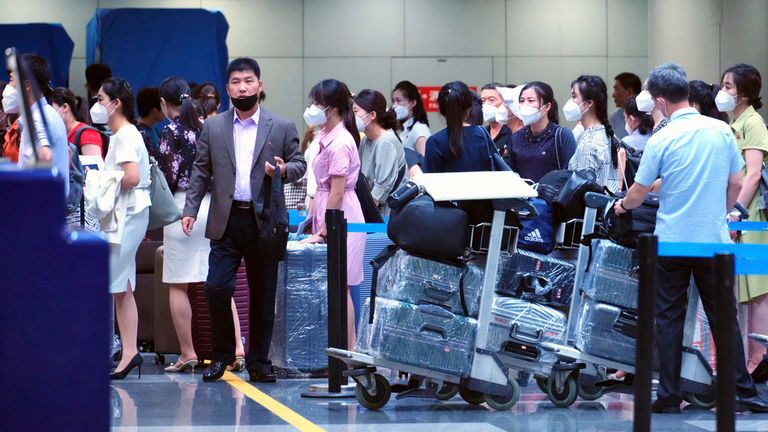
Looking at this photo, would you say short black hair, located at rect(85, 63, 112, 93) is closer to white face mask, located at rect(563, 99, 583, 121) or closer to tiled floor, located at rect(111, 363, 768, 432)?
white face mask, located at rect(563, 99, 583, 121)

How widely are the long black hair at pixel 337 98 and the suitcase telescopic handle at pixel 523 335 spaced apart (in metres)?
2.00

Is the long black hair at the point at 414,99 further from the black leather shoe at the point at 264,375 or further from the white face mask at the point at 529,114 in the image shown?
the black leather shoe at the point at 264,375

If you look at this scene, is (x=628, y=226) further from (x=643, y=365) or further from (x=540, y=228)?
(x=643, y=365)

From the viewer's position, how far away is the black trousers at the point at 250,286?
24.4 feet

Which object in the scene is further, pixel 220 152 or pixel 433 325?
pixel 220 152

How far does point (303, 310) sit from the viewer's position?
7.87m

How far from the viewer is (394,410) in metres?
6.36

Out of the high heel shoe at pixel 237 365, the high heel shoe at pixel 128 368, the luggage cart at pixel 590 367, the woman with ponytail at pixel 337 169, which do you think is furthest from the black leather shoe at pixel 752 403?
the high heel shoe at pixel 128 368

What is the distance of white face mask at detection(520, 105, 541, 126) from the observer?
7.85 metres

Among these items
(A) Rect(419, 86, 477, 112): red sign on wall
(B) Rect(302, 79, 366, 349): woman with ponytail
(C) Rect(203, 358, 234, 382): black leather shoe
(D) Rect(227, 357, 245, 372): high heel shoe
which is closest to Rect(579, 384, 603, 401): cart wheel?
(B) Rect(302, 79, 366, 349): woman with ponytail

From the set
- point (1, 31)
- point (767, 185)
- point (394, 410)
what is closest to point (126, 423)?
point (394, 410)

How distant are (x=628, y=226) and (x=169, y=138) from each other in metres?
3.23

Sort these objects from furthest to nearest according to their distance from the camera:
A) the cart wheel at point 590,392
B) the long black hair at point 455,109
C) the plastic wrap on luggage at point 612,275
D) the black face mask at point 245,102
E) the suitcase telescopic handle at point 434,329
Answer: the black face mask at point 245,102 → the long black hair at point 455,109 → the cart wheel at point 590,392 → the plastic wrap on luggage at point 612,275 → the suitcase telescopic handle at point 434,329

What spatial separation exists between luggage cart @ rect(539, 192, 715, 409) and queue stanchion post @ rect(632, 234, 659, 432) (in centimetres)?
186
